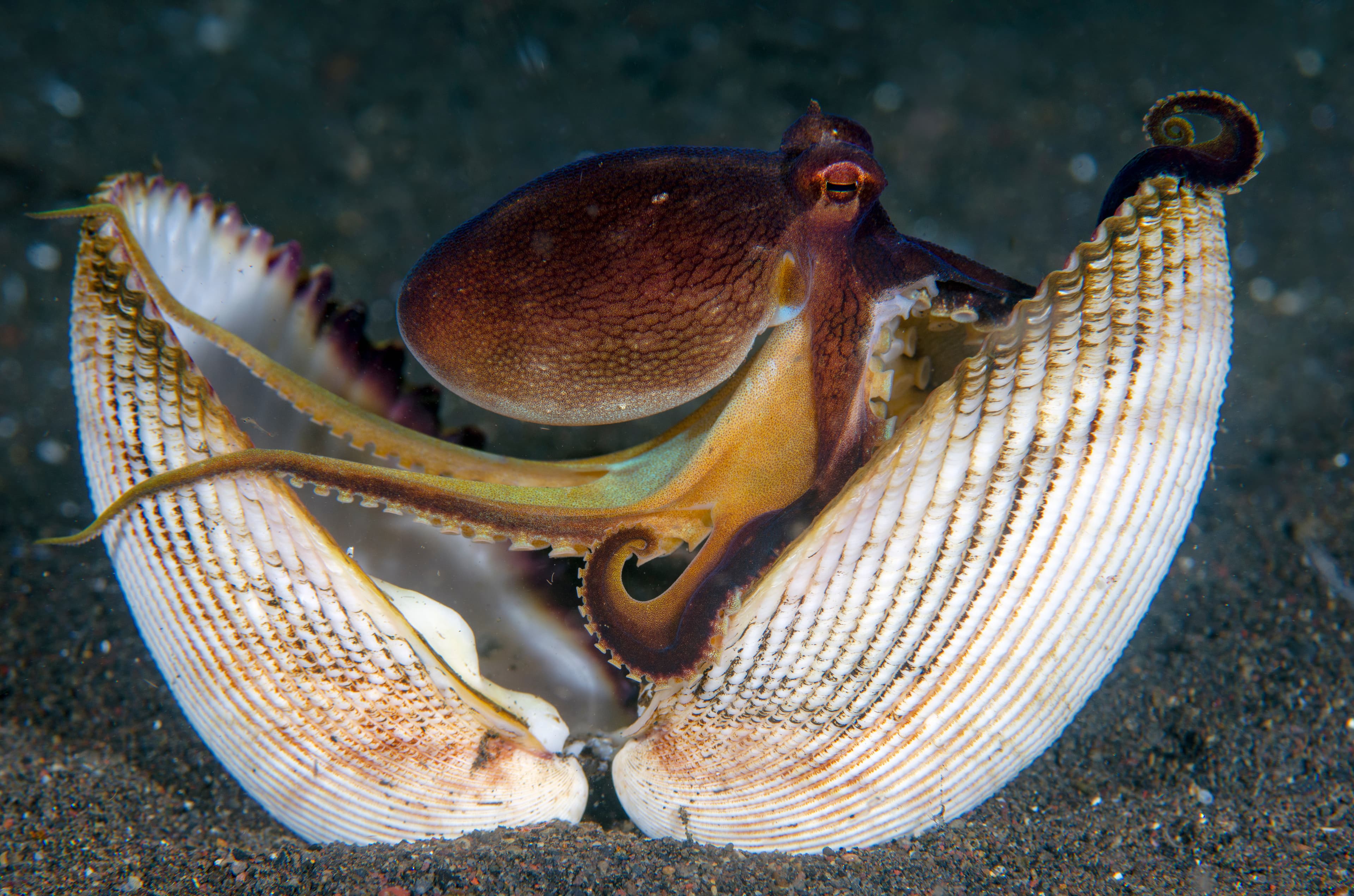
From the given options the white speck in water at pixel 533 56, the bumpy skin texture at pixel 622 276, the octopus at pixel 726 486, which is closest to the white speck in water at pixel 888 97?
the white speck in water at pixel 533 56

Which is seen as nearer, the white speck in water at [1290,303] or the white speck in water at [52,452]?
the white speck in water at [52,452]

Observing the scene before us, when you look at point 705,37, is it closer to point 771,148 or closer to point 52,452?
point 771,148

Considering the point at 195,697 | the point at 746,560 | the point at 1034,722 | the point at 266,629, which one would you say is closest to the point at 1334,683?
the point at 1034,722

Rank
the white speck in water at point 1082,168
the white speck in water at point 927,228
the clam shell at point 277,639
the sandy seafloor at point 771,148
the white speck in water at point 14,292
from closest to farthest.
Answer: the clam shell at point 277,639 < the sandy seafloor at point 771,148 < the white speck in water at point 927,228 < the white speck in water at point 14,292 < the white speck in water at point 1082,168

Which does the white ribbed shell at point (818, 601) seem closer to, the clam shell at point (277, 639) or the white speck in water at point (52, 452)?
the clam shell at point (277, 639)

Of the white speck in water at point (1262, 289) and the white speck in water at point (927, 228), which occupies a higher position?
the white speck in water at point (1262, 289)

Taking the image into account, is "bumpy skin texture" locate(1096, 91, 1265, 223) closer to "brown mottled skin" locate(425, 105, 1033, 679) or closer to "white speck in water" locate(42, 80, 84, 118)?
"brown mottled skin" locate(425, 105, 1033, 679)

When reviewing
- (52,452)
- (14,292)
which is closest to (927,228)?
(52,452)
